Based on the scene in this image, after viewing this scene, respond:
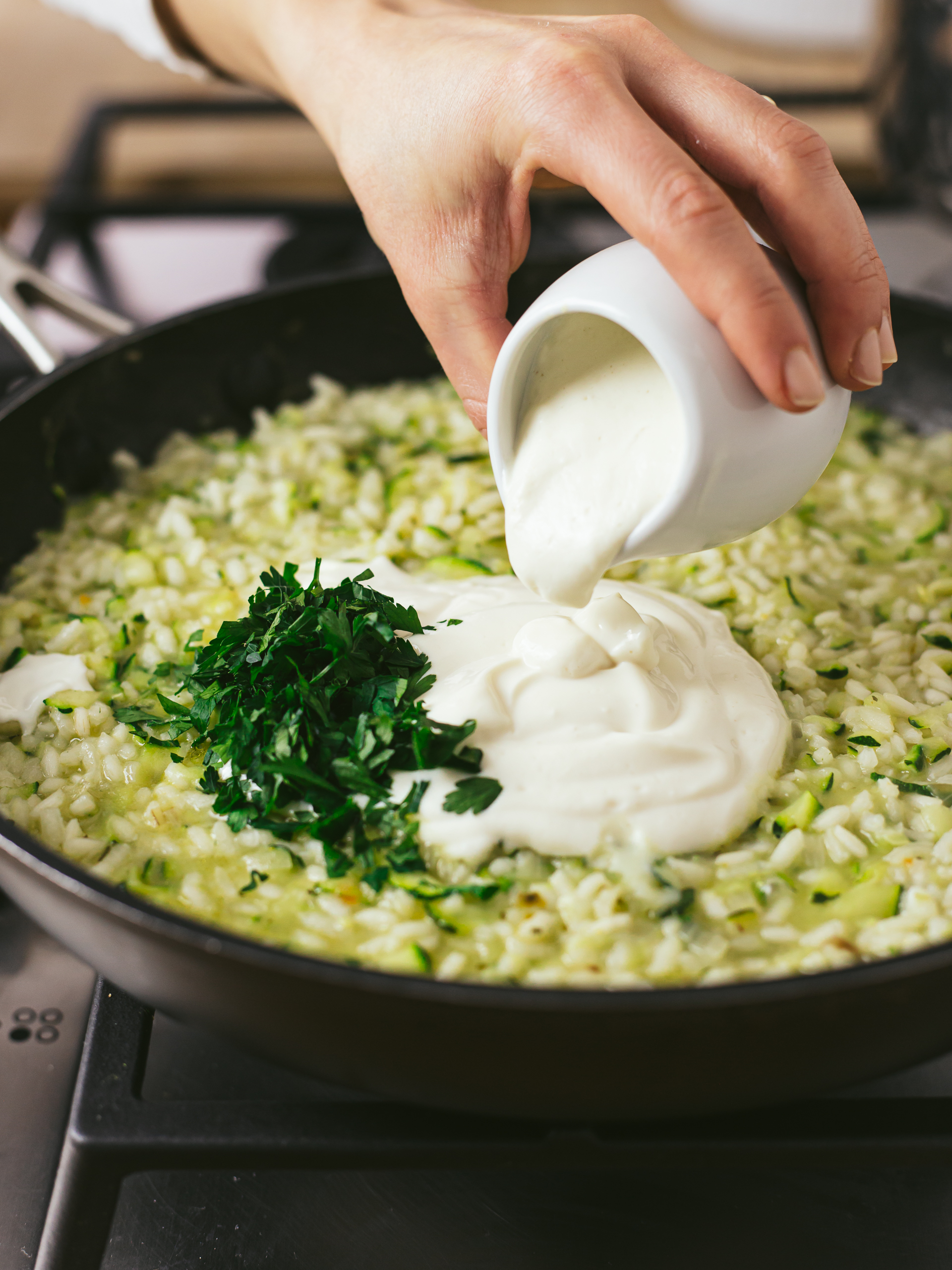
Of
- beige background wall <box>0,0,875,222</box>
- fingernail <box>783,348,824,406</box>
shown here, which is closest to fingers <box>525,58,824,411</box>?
fingernail <box>783,348,824,406</box>

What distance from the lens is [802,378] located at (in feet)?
4.19

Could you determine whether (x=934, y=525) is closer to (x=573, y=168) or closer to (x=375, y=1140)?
(x=573, y=168)

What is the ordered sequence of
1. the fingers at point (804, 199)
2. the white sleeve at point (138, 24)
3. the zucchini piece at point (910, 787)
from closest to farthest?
the fingers at point (804, 199) < the zucchini piece at point (910, 787) < the white sleeve at point (138, 24)

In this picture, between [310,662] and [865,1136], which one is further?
[310,662]

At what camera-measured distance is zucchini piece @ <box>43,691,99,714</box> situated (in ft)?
5.78

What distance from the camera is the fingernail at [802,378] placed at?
1.27m

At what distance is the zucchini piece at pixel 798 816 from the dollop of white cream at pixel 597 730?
0.05 metres

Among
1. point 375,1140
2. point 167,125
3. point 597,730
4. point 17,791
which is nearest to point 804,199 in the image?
point 597,730

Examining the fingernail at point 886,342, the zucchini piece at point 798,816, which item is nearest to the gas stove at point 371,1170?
the zucchini piece at point 798,816

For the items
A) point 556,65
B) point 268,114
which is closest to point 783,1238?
point 556,65

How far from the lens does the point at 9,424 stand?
6.75ft

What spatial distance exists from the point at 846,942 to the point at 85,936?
88 centimetres

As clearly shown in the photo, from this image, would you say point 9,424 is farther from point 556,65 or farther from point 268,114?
point 268,114

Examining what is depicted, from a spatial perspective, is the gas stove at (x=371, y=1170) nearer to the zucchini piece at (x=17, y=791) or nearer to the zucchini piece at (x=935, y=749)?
the zucchini piece at (x=17, y=791)
